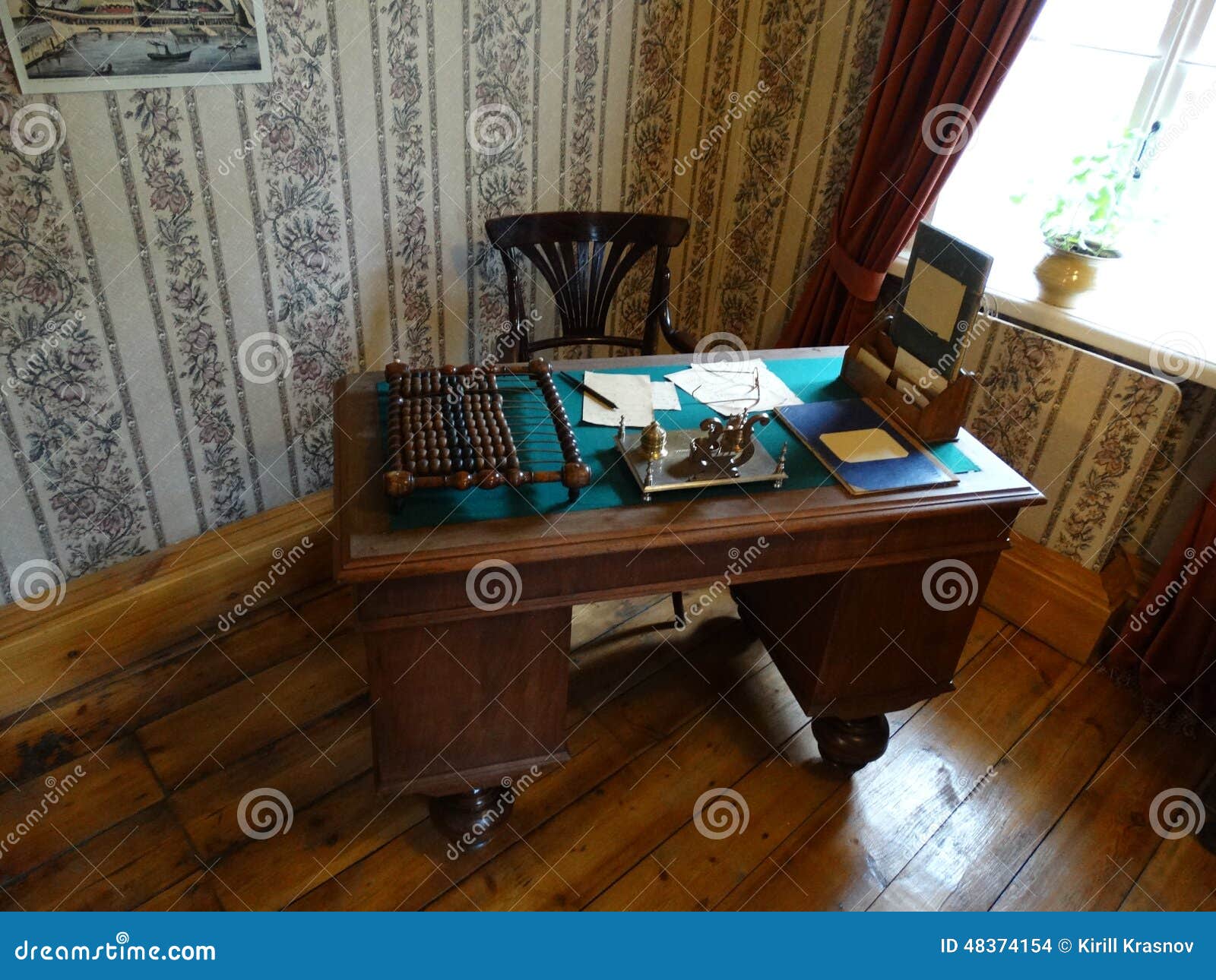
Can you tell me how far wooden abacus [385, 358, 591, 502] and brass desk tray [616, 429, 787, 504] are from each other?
0.10m

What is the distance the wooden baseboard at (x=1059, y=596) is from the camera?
7.97 ft

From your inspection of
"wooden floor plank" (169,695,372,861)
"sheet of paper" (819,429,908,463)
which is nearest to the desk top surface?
"sheet of paper" (819,429,908,463)

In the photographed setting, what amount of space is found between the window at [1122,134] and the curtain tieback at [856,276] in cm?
32

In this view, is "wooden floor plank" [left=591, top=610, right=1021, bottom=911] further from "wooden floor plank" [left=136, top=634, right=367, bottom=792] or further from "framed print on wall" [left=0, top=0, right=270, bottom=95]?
"framed print on wall" [left=0, top=0, right=270, bottom=95]

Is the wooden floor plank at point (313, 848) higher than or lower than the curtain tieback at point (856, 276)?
lower

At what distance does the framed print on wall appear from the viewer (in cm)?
176

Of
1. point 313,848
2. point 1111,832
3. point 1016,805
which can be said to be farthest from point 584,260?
point 1111,832

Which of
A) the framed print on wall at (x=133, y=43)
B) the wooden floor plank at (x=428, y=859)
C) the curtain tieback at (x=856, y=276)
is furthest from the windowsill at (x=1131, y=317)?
the framed print on wall at (x=133, y=43)

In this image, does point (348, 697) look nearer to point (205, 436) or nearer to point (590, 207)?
point (205, 436)

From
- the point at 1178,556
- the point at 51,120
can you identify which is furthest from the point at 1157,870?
the point at 51,120

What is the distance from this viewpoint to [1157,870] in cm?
195

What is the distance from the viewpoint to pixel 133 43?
1.87 m

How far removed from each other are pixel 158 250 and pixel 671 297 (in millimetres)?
1712

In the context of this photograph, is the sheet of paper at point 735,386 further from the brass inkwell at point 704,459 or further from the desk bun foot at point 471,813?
the desk bun foot at point 471,813
